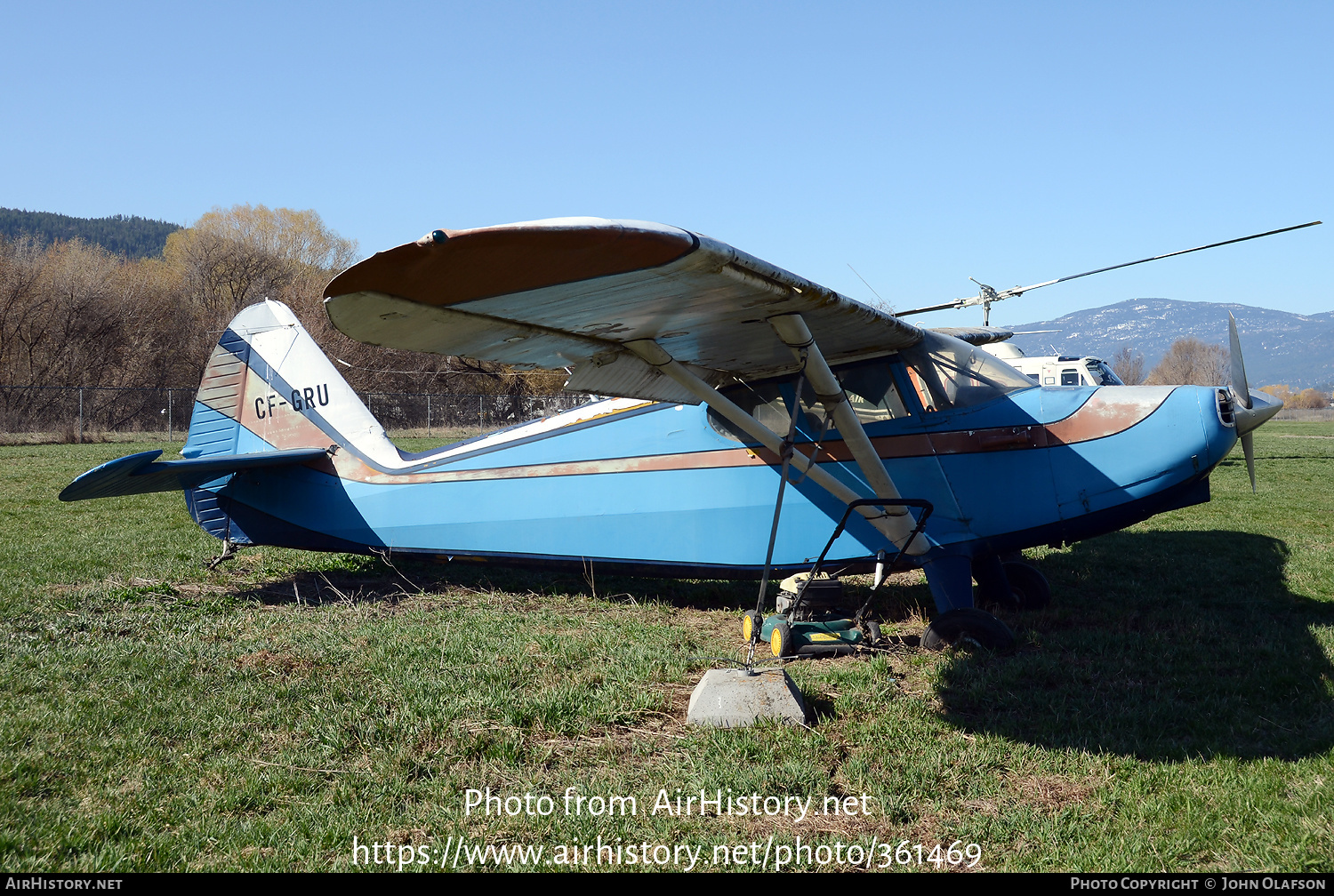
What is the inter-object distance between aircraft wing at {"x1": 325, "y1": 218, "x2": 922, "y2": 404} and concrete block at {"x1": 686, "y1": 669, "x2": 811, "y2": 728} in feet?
6.41

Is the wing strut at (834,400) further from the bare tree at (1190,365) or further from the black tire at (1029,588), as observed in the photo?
the bare tree at (1190,365)

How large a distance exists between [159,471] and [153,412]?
3388 centimetres

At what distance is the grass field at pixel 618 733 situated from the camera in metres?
3.03

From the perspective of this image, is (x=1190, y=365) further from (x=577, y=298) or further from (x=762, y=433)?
(x=577, y=298)

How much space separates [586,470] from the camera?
7121mm

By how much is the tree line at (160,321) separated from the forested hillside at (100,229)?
134 metres

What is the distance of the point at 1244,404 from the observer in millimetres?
6141

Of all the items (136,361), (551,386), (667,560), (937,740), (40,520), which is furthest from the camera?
(551,386)

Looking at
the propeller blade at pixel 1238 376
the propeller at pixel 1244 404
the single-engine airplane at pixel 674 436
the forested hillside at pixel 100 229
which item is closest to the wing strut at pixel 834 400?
the single-engine airplane at pixel 674 436

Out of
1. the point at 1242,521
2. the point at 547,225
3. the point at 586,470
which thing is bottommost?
the point at 1242,521

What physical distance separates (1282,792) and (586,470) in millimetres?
5147

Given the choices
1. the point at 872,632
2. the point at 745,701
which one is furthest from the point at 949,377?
the point at 745,701
